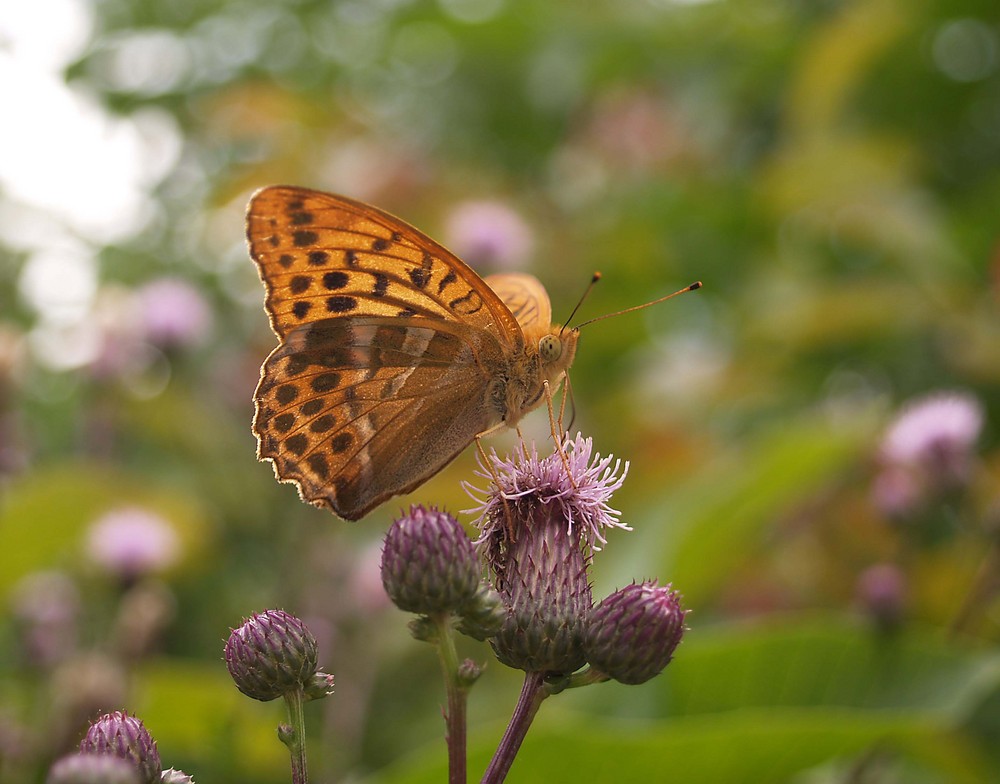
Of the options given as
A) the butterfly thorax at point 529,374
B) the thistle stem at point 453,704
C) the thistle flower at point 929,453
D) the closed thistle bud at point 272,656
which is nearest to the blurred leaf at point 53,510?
the butterfly thorax at point 529,374

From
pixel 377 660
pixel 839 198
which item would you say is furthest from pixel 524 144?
pixel 377 660

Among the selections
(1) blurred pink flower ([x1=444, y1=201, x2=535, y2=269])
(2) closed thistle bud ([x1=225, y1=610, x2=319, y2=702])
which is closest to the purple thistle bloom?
(2) closed thistle bud ([x1=225, y1=610, x2=319, y2=702])

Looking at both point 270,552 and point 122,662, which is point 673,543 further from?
point 270,552

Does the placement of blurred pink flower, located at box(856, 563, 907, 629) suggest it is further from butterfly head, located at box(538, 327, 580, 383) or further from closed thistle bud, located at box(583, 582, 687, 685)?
closed thistle bud, located at box(583, 582, 687, 685)

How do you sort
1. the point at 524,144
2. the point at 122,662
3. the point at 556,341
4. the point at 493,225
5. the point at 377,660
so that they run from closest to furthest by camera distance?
the point at 556,341
the point at 122,662
the point at 377,660
the point at 493,225
the point at 524,144

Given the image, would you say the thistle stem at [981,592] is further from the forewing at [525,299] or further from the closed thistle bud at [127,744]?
the closed thistle bud at [127,744]
